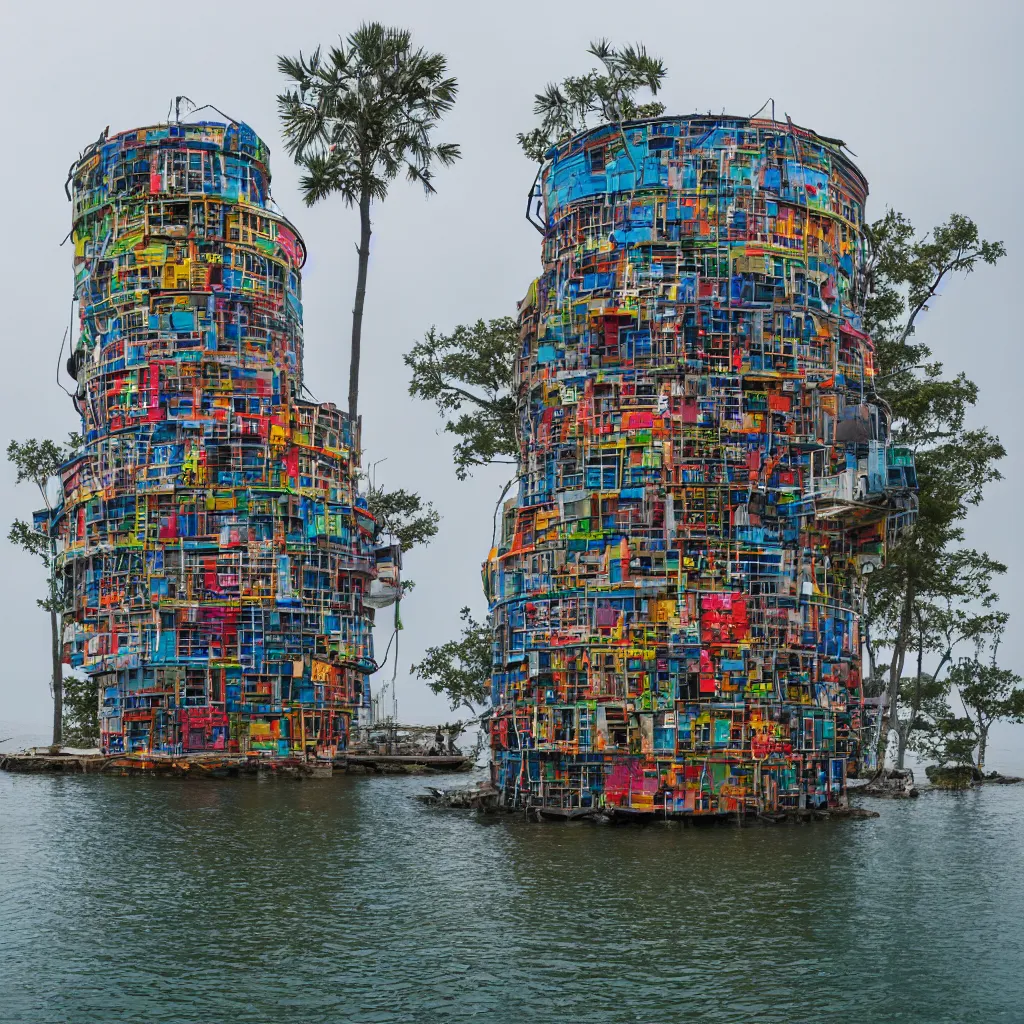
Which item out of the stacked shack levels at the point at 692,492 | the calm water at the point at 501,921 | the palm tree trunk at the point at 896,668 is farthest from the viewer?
the palm tree trunk at the point at 896,668

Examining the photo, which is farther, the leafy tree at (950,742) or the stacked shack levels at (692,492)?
the leafy tree at (950,742)

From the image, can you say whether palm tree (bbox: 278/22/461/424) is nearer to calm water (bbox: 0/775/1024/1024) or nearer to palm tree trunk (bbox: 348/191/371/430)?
palm tree trunk (bbox: 348/191/371/430)

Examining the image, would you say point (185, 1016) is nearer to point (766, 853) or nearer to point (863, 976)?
point (863, 976)

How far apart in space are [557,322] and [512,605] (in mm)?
10119

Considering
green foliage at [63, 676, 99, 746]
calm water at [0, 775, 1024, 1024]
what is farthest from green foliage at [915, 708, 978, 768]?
green foliage at [63, 676, 99, 746]

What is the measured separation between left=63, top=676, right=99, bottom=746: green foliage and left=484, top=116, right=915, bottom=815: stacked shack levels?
1546 inches

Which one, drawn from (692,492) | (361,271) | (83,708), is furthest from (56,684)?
(692,492)

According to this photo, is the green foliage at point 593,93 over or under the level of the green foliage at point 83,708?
over

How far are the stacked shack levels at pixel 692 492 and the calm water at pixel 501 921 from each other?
321 centimetres

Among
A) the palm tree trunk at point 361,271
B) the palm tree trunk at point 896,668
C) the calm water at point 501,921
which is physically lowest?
the calm water at point 501,921

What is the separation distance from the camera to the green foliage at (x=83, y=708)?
89.3 m

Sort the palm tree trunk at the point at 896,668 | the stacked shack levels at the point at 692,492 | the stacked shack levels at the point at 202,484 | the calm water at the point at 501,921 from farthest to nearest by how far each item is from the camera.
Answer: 1. the palm tree trunk at the point at 896,668
2. the stacked shack levels at the point at 202,484
3. the stacked shack levels at the point at 692,492
4. the calm water at the point at 501,921

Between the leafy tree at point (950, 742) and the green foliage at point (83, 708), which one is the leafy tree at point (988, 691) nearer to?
the leafy tree at point (950, 742)

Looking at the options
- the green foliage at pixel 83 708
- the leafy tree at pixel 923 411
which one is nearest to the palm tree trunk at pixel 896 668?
the leafy tree at pixel 923 411
